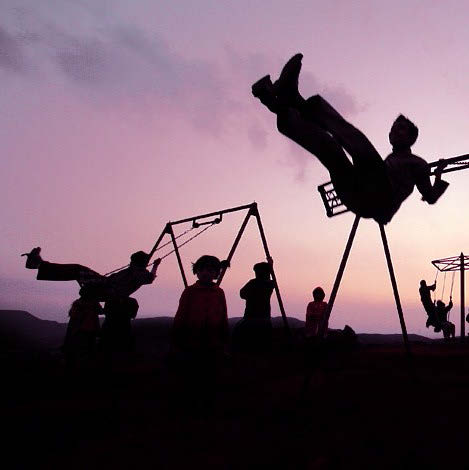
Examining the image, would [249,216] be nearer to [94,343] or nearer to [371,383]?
[94,343]

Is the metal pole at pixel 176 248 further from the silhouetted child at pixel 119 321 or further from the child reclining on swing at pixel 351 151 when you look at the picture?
the child reclining on swing at pixel 351 151

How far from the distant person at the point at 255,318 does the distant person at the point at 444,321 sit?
11.0 meters

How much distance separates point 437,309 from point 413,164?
51.2 feet

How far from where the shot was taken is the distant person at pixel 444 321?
1695 centimetres

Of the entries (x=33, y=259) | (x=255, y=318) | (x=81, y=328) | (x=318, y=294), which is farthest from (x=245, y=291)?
(x=33, y=259)

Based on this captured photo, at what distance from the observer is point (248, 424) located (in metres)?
3.21

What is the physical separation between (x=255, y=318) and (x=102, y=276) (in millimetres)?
3088

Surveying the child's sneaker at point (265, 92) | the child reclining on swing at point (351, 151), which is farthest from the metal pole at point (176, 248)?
the child's sneaker at point (265, 92)

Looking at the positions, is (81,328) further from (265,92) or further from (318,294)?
(265,92)

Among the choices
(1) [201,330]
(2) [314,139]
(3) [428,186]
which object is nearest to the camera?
(2) [314,139]

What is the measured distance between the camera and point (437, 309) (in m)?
17.3

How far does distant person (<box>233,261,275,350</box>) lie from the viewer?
856cm

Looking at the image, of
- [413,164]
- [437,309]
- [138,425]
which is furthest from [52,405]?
[437,309]

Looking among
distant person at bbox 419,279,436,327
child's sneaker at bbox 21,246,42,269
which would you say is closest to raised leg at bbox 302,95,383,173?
child's sneaker at bbox 21,246,42,269
